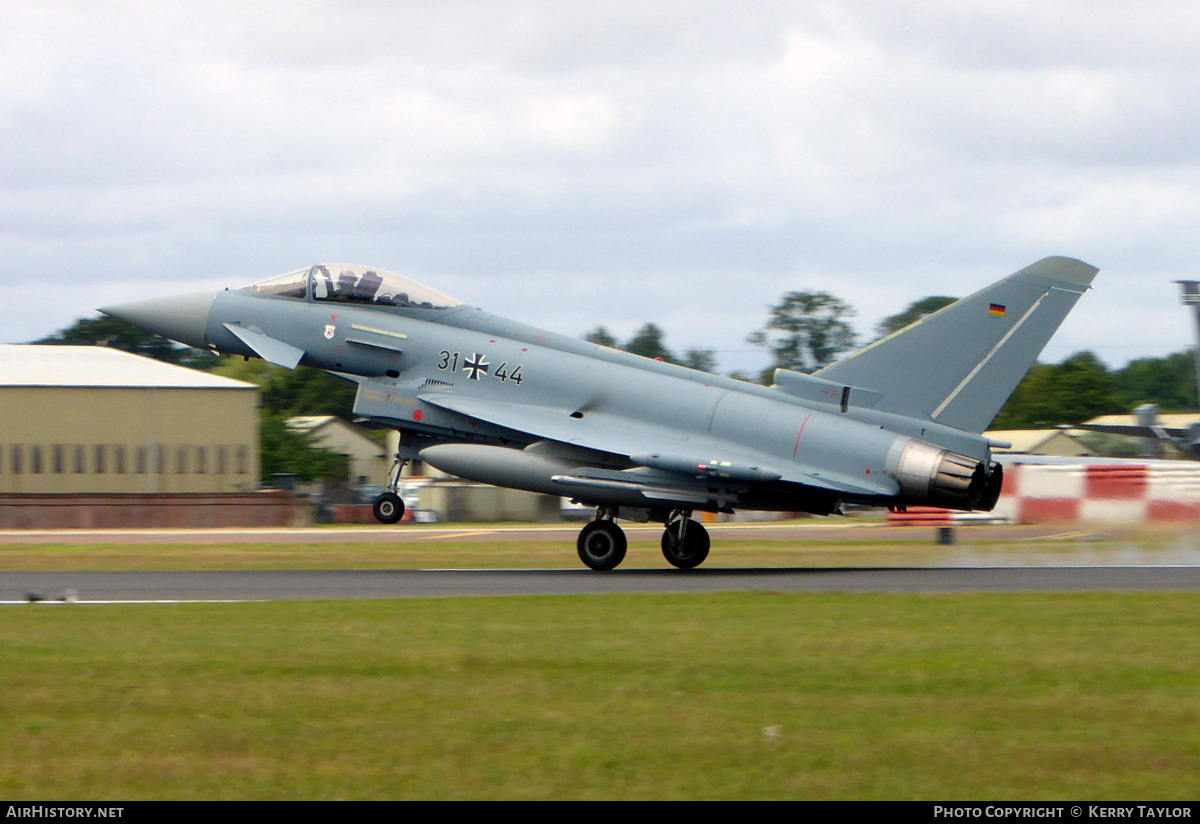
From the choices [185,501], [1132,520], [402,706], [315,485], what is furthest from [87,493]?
[402,706]

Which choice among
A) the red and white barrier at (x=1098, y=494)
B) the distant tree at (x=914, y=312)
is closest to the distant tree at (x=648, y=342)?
the distant tree at (x=914, y=312)

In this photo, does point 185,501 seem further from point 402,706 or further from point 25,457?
point 402,706

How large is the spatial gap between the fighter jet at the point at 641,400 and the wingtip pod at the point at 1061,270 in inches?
0.8

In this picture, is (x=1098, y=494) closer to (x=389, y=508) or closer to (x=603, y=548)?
(x=603, y=548)

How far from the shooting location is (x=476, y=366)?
1914cm

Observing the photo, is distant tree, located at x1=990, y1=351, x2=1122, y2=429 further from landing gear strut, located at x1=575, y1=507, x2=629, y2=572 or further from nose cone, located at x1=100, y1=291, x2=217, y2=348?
nose cone, located at x1=100, y1=291, x2=217, y2=348

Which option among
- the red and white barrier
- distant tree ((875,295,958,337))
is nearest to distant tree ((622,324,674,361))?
distant tree ((875,295,958,337))

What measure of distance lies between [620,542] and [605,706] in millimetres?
10754

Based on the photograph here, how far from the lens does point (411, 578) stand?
57.0 feet

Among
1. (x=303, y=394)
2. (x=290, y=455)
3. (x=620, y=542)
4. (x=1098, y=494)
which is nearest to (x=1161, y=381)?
(x=303, y=394)

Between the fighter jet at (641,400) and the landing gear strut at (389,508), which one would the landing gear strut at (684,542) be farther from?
the landing gear strut at (389,508)

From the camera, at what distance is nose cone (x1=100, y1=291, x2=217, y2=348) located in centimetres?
1984

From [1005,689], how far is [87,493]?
47632mm
